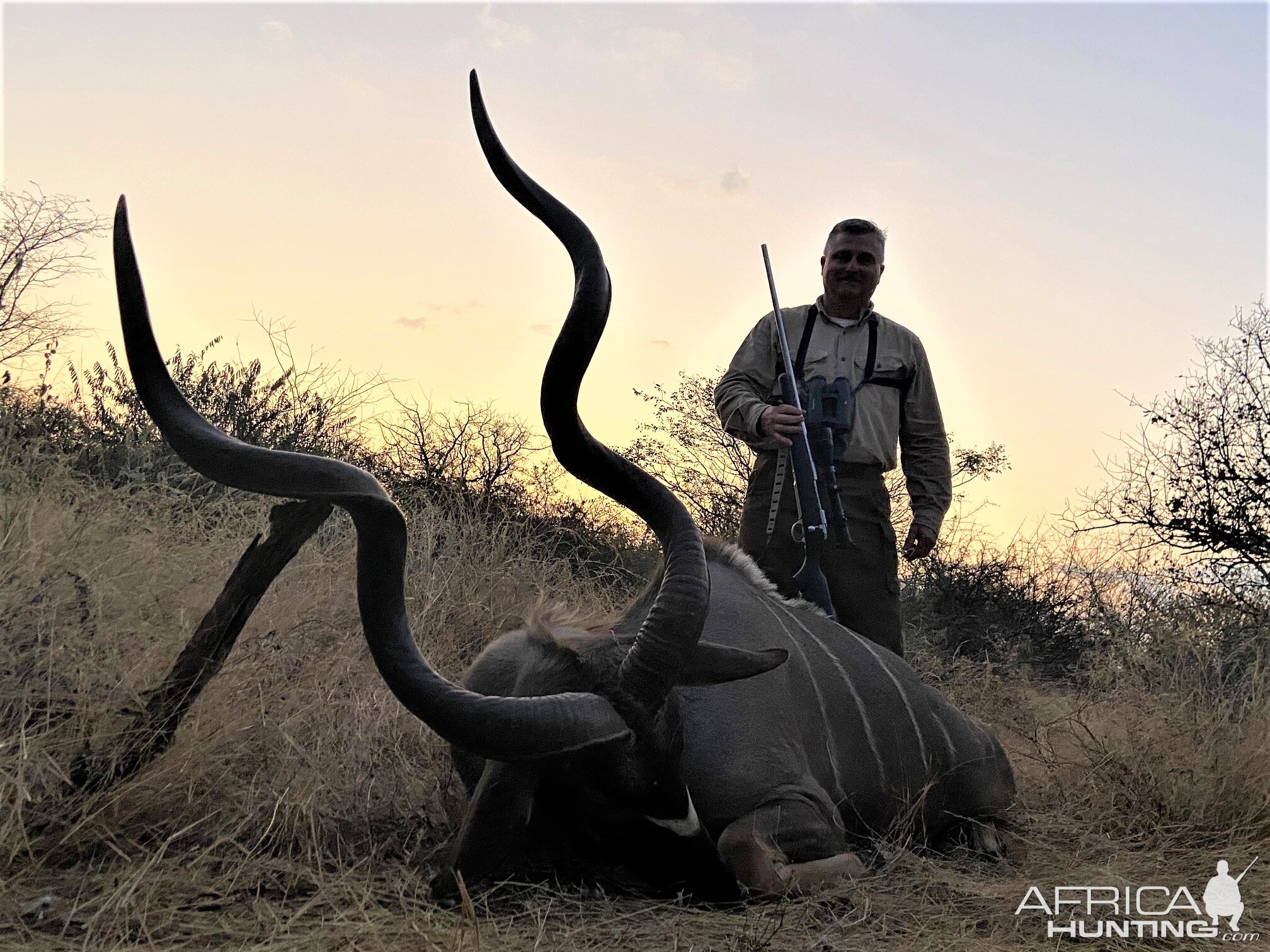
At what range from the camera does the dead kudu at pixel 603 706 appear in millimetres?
2492

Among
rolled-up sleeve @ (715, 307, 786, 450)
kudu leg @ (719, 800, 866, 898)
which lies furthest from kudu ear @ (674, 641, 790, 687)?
rolled-up sleeve @ (715, 307, 786, 450)

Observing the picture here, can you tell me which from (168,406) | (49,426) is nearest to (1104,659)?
(168,406)

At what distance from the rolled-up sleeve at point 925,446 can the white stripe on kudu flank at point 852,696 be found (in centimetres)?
140

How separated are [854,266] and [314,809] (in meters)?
3.18

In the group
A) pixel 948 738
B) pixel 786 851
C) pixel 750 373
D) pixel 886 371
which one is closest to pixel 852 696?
pixel 948 738

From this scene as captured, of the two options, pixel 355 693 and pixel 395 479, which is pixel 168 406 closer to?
pixel 355 693

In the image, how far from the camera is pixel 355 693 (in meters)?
4.10

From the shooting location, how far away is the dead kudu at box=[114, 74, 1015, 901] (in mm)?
2492

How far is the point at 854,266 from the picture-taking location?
4.87 m

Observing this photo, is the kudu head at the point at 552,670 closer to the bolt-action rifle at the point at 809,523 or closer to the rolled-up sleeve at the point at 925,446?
the bolt-action rifle at the point at 809,523

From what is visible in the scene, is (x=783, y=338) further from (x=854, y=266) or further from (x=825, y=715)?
(x=825, y=715)

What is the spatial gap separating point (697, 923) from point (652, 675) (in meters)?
0.56

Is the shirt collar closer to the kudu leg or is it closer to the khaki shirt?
the khaki shirt
